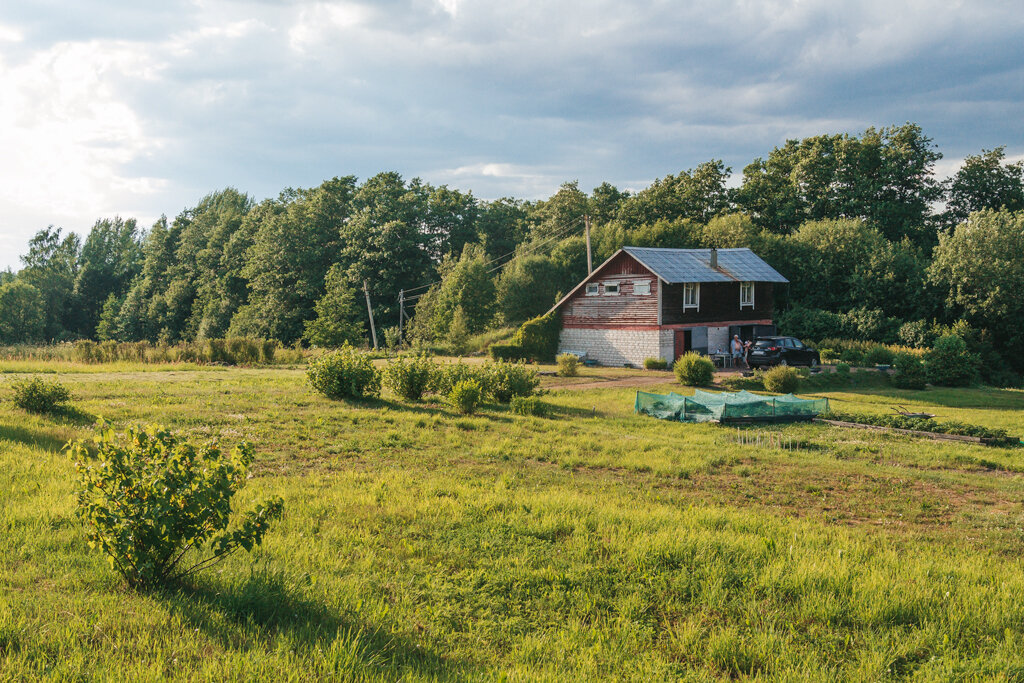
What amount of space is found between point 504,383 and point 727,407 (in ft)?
22.2

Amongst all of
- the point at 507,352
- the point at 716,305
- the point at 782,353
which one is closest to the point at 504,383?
the point at 507,352

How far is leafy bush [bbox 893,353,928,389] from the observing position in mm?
28906

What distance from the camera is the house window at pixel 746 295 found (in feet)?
137

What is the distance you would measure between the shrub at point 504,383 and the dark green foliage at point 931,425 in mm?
9098

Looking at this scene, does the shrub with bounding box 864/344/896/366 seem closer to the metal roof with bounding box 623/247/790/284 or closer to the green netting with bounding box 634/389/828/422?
the metal roof with bounding box 623/247/790/284

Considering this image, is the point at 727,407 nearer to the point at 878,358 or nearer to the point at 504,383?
the point at 504,383

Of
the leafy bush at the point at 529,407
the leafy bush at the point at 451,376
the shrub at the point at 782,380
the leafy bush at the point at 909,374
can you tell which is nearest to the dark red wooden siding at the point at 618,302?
the shrub at the point at 782,380

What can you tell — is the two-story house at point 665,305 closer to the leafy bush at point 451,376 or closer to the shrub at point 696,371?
the shrub at point 696,371

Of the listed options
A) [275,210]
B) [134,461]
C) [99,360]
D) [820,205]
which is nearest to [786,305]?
[820,205]

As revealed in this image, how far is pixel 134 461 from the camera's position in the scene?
5398mm

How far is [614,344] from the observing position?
3956 cm

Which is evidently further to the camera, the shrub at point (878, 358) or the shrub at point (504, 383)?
the shrub at point (878, 358)

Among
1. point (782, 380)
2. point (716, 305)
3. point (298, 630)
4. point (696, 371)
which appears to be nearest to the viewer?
point (298, 630)

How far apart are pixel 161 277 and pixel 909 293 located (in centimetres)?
9094
